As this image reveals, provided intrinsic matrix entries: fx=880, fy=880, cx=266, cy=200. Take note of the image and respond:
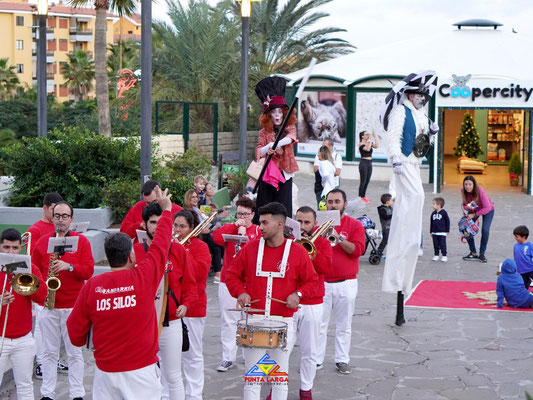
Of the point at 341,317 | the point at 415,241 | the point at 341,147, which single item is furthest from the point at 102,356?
the point at 341,147

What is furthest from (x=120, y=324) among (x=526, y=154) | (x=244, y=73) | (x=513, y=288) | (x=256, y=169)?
(x=526, y=154)

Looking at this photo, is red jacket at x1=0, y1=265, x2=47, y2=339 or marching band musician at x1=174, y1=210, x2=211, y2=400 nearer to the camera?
red jacket at x1=0, y1=265, x2=47, y2=339

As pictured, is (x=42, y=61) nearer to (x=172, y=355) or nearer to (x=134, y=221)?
(x=134, y=221)

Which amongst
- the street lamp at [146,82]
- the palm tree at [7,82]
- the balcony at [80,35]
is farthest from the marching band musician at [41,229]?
the balcony at [80,35]

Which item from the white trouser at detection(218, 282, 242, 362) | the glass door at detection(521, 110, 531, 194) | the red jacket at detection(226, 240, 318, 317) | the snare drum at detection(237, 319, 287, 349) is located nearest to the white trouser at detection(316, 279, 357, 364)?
the white trouser at detection(218, 282, 242, 362)

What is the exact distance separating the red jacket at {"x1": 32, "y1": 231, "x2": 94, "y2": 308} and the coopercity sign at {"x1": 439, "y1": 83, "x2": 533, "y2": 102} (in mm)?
20892

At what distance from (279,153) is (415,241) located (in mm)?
2117

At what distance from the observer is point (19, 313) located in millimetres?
7566

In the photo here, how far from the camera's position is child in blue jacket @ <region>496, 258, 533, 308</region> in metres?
12.4

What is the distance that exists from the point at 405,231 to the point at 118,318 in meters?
5.95

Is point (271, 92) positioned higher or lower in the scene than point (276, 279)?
higher

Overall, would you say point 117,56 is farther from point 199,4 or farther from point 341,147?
point 341,147

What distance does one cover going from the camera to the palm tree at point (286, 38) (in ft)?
124

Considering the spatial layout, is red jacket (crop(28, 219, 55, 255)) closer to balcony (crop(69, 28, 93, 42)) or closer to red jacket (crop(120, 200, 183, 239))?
red jacket (crop(120, 200, 183, 239))
